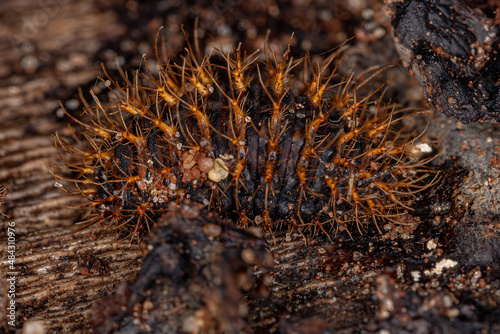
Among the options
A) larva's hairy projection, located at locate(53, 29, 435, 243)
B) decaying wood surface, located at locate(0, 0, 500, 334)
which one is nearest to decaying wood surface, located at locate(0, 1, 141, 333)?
decaying wood surface, located at locate(0, 0, 500, 334)

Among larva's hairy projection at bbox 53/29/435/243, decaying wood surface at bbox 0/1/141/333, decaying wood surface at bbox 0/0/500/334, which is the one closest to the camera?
decaying wood surface at bbox 0/0/500/334

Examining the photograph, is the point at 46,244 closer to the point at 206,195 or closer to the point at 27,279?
the point at 27,279

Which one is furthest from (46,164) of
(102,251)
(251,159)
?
(251,159)

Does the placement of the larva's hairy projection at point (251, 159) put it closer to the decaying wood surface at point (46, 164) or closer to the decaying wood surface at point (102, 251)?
the decaying wood surface at point (102, 251)

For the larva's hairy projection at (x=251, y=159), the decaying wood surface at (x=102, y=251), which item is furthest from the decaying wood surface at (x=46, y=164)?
the larva's hairy projection at (x=251, y=159)

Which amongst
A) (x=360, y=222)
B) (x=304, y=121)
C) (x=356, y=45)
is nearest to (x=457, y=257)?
(x=360, y=222)

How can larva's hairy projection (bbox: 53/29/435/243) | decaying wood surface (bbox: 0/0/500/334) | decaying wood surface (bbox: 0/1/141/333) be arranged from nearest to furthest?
decaying wood surface (bbox: 0/0/500/334), larva's hairy projection (bbox: 53/29/435/243), decaying wood surface (bbox: 0/1/141/333)

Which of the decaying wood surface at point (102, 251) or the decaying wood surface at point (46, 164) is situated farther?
the decaying wood surface at point (46, 164)

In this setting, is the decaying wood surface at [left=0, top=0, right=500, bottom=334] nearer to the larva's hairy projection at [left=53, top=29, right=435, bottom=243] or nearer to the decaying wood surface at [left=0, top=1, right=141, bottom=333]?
the decaying wood surface at [left=0, top=1, right=141, bottom=333]

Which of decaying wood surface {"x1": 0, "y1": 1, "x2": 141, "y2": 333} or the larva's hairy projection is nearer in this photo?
the larva's hairy projection
